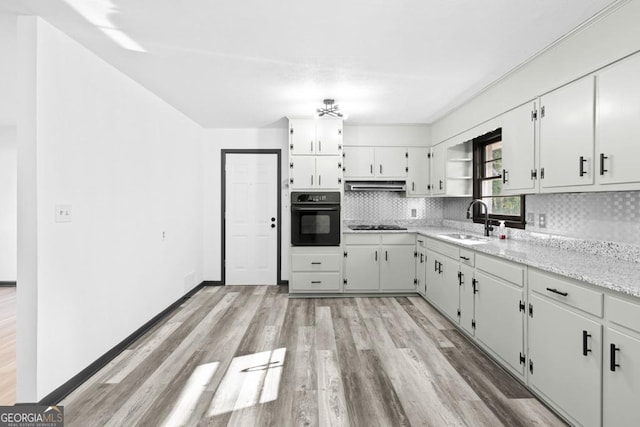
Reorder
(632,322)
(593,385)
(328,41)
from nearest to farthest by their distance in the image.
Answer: (632,322), (593,385), (328,41)

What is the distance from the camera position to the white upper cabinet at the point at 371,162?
4.74 metres

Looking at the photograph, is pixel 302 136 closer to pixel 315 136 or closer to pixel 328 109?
pixel 315 136

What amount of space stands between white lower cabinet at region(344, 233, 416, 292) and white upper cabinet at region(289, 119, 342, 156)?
49.4 inches

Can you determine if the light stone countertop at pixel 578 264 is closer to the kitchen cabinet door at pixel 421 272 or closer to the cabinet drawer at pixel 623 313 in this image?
the cabinet drawer at pixel 623 313

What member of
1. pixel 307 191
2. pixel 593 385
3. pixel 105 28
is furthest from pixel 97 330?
pixel 593 385

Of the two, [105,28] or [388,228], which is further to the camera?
[388,228]

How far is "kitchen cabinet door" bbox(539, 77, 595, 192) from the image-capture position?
209 centimetres

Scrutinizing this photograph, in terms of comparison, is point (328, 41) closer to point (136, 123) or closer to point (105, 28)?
point (105, 28)

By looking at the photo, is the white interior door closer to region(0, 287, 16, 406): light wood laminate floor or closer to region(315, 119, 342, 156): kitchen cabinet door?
region(315, 119, 342, 156): kitchen cabinet door

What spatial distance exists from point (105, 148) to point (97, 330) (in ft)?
4.86

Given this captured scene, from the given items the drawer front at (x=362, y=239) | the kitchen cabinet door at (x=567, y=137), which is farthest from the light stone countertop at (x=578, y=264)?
the drawer front at (x=362, y=239)

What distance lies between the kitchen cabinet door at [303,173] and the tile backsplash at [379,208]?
799 millimetres

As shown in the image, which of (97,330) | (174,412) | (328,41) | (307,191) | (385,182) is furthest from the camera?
(385,182)

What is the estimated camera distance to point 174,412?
6.51 feet
